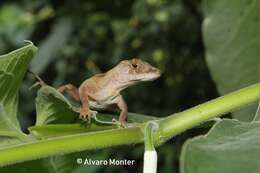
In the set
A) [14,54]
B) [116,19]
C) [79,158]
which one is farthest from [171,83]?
[14,54]

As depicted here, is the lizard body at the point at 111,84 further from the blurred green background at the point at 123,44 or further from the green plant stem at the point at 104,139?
the blurred green background at the point at 123,44

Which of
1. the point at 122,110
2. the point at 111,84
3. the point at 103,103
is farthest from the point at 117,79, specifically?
the point at 122,110

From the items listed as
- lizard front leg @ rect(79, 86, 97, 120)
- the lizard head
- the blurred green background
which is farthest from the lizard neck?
the blurred green background

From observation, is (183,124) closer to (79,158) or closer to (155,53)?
(79,158)

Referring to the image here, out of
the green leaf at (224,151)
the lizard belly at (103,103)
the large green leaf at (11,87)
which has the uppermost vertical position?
the lizard belly at (103,103)

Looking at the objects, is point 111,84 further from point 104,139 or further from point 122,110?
point 104,139

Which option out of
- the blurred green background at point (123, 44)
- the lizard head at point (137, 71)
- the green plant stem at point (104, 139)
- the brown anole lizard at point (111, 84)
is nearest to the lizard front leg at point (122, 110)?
the brown anole lizard at point (111, 84)

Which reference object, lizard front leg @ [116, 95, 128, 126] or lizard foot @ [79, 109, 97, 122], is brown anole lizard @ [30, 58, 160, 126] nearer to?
lizard front leg @ [116, 95, 128, 126]
